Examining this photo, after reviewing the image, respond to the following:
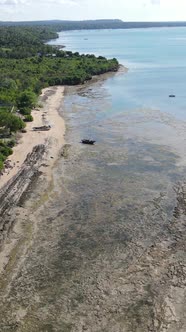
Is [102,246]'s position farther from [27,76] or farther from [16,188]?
[27,76]

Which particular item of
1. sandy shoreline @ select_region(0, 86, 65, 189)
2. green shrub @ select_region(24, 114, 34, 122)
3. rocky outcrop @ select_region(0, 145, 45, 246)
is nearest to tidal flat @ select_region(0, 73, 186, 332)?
rocky outcrop @ select_region(0, 145, 45, 246)

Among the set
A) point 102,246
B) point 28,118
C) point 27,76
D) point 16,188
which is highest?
point 27,76

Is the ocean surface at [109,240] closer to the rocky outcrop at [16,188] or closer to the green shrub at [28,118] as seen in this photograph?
the rocky outcrop at [16,188]

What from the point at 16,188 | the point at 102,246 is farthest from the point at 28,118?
the point at 102,246

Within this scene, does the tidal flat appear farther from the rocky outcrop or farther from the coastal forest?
the coastal forest

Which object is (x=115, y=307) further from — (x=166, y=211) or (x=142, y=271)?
(x=166, y=211)

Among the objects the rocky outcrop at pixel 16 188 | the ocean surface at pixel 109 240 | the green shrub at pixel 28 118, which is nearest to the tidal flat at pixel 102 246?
the ocean surface at pixel 109 240

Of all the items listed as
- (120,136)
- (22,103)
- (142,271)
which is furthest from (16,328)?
→ (22,103)
